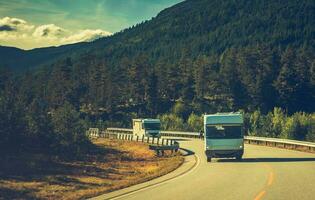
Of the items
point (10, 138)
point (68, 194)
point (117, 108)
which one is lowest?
point (68, 194)

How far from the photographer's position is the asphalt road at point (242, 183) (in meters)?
16.5

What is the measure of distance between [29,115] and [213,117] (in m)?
14.5

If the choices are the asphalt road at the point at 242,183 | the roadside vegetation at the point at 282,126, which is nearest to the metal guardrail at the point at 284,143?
the roadside vegetation at the point at 282,126

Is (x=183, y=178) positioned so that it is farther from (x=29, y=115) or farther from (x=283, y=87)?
(x=283, y=87)

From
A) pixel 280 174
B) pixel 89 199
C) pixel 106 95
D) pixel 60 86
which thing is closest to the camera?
pixel 89 199

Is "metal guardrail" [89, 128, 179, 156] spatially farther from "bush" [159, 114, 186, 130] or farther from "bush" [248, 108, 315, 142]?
"bush" [248, 108, 315, 142]

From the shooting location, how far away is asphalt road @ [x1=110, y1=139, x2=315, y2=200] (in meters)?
16.5

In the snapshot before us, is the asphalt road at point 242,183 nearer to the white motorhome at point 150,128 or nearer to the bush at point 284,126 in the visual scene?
the bush at point 284,126

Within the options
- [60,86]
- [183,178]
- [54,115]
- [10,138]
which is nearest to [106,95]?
[60,86]

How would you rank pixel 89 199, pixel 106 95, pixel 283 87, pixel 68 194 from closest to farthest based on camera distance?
pixel 89 199
pixel 68 194
pixel 283 87
pixel 106 95

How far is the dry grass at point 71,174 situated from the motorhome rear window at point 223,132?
2.57m

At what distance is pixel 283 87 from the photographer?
97500mm

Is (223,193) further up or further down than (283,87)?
further down

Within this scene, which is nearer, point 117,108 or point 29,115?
point 29,115
